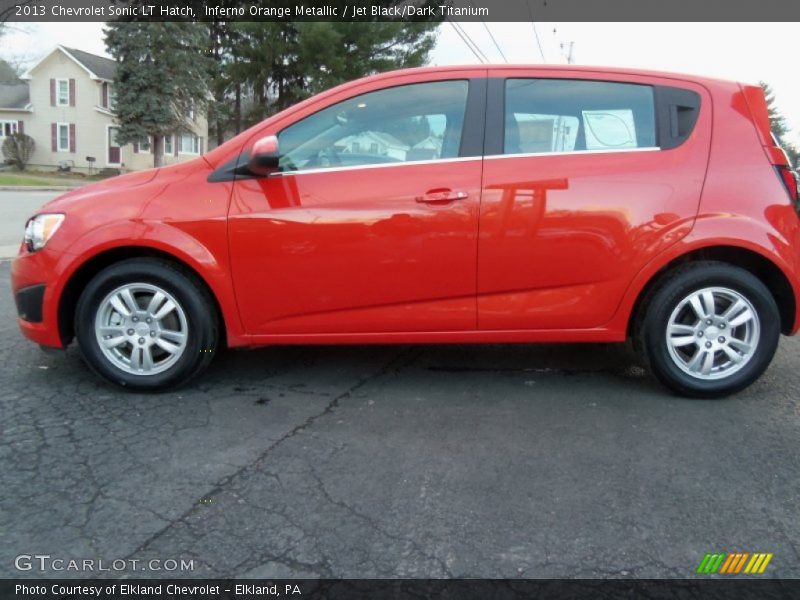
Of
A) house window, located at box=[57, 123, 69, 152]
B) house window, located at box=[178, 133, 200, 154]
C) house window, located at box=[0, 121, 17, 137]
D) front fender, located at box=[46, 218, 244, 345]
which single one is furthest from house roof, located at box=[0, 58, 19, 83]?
front fender, located at box=[46, 218, 244, 345]

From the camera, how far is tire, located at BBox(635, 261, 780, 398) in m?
3.78

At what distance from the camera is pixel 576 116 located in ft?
12.6

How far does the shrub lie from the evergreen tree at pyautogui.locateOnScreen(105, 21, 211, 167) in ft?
33.5

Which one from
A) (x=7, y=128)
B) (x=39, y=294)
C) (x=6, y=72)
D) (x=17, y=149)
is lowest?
(x=39, y=294)

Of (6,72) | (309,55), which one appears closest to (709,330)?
(309,55)

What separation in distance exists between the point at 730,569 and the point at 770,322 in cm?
191

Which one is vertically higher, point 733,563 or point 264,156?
point 264,156

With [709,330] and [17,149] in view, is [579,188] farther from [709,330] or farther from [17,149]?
[17,149]

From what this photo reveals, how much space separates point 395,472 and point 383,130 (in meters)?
1.93

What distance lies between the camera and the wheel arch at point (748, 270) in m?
3.86

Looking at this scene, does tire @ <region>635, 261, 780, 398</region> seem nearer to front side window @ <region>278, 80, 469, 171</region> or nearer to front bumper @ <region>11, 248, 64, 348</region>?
front side window @ <region>278, 80, 469, 171</region>

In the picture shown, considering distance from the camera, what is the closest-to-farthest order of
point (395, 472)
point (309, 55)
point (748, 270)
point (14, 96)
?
point (395, 472), point (748, 270), point (309, 55), point (14, 96)

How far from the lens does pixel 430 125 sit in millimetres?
3842
